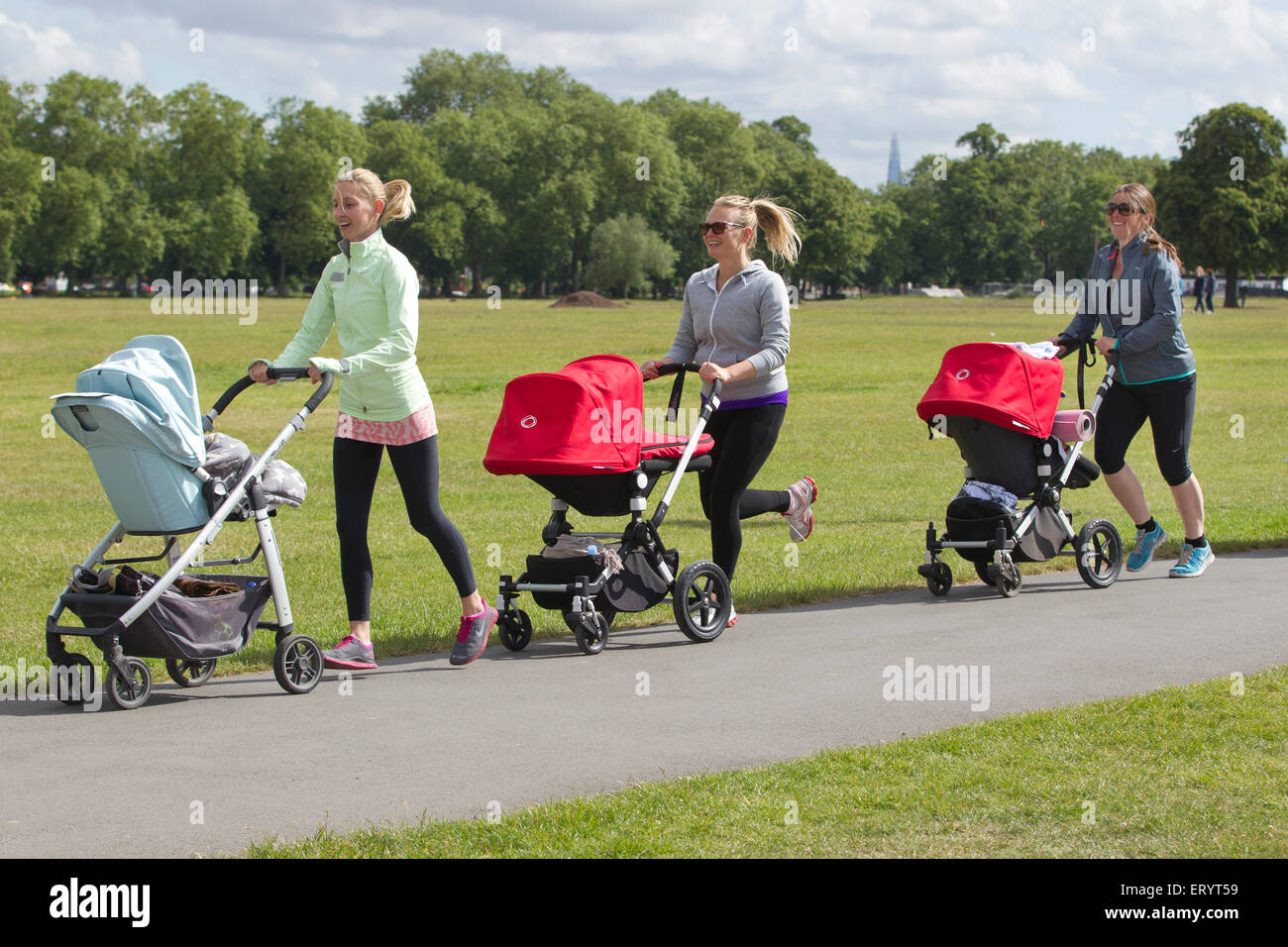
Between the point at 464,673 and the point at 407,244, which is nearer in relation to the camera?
the point at 464,673

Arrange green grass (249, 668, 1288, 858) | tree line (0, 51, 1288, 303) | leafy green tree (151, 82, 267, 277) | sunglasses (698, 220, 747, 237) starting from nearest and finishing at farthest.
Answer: green grass (249, 668, 1288, 858) → sunglasses (698, 220, 747, 237) → tree line (0, 51, 1288, 303) → leafy green tree (151, 82, 267, 277)

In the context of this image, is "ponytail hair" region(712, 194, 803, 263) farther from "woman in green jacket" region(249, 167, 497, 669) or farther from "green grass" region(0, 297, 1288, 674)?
"green grass" region(0, 297, 1288, 674)

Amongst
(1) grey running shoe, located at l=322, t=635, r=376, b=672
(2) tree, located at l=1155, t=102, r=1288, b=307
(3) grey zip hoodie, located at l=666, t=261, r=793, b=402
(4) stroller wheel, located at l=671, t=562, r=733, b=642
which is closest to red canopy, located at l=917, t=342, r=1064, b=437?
(3) grey zip hoodie, located at l=666, t=261, r=793, b=402

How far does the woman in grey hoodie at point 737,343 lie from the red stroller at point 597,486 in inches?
7.2

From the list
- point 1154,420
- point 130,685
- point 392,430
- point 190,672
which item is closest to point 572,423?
point 392,430

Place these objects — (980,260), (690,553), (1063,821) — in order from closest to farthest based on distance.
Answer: (1063,821), (690,553), (980,260)

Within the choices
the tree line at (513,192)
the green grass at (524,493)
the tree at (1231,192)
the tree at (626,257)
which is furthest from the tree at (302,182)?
the green grass at (524,493)

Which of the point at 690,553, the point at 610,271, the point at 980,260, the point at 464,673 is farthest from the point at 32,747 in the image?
the point at 980,260

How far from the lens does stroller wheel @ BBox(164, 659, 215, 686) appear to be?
6496mm

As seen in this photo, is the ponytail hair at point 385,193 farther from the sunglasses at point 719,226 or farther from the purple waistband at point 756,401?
the purple waistband at point 756,401

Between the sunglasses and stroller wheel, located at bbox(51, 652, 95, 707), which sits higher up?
the sunglasses

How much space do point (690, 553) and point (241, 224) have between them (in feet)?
337

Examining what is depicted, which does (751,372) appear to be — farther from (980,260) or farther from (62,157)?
(980,260)

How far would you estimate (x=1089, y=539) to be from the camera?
Result: 8.74 metres
